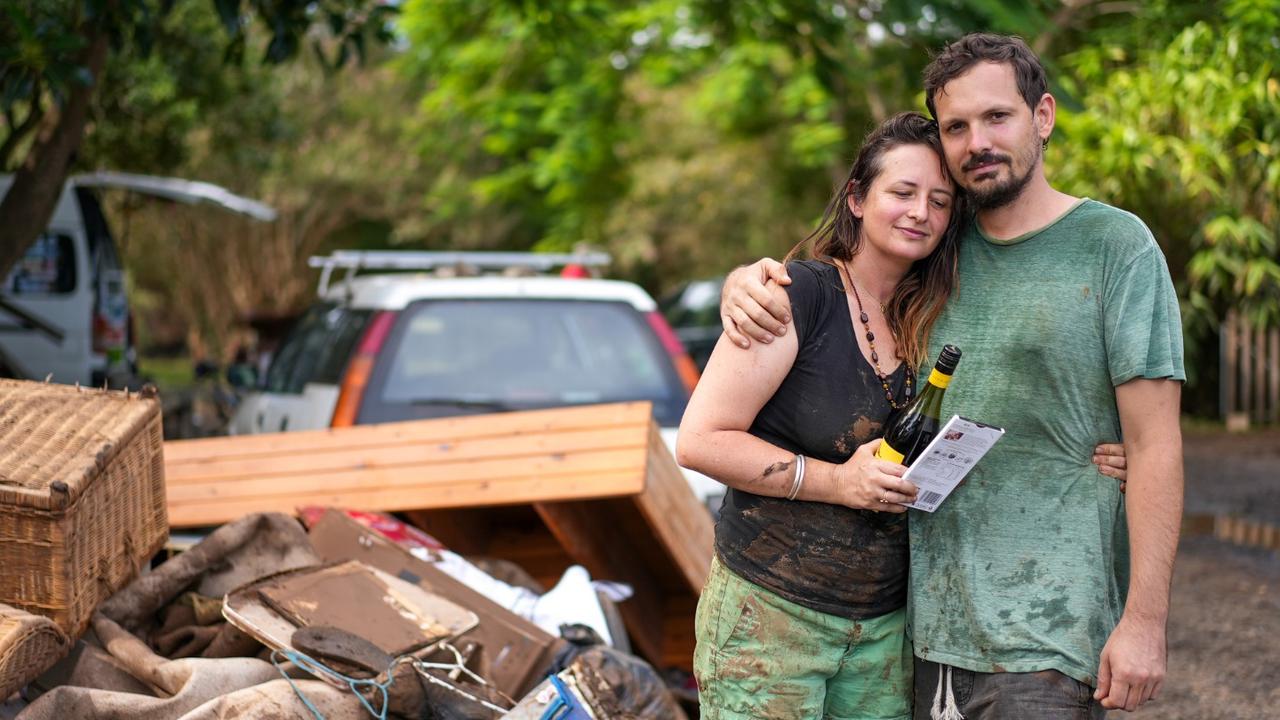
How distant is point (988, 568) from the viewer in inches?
104

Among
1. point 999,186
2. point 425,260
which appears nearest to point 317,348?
point 425,260

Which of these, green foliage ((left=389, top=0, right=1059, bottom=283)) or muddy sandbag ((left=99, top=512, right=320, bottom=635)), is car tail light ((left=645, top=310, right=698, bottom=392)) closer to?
muddy sandbag ((left=99, top=512, right=320, bottom=635))

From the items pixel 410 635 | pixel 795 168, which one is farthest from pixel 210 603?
pixel 795 168

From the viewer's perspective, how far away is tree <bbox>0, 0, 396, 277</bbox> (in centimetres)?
596

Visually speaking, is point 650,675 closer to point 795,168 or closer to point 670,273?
point 795,168

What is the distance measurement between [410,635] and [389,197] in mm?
29127

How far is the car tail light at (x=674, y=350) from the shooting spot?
604 cm

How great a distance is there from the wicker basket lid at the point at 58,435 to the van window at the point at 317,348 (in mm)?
1620

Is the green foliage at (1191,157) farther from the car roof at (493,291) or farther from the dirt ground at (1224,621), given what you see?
the car roof at (493,291)

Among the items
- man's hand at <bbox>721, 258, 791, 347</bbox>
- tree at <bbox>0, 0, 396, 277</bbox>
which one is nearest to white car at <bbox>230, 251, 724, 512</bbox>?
tree at <bbox>0, 0, 396, 277</bbox>

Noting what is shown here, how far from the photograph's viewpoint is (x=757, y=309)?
263 cm

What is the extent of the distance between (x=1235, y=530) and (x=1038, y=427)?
25.0ft

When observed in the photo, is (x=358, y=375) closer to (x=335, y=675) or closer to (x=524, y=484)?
(x=524, y=484)

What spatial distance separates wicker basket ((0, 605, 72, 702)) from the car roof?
251 centimetres
